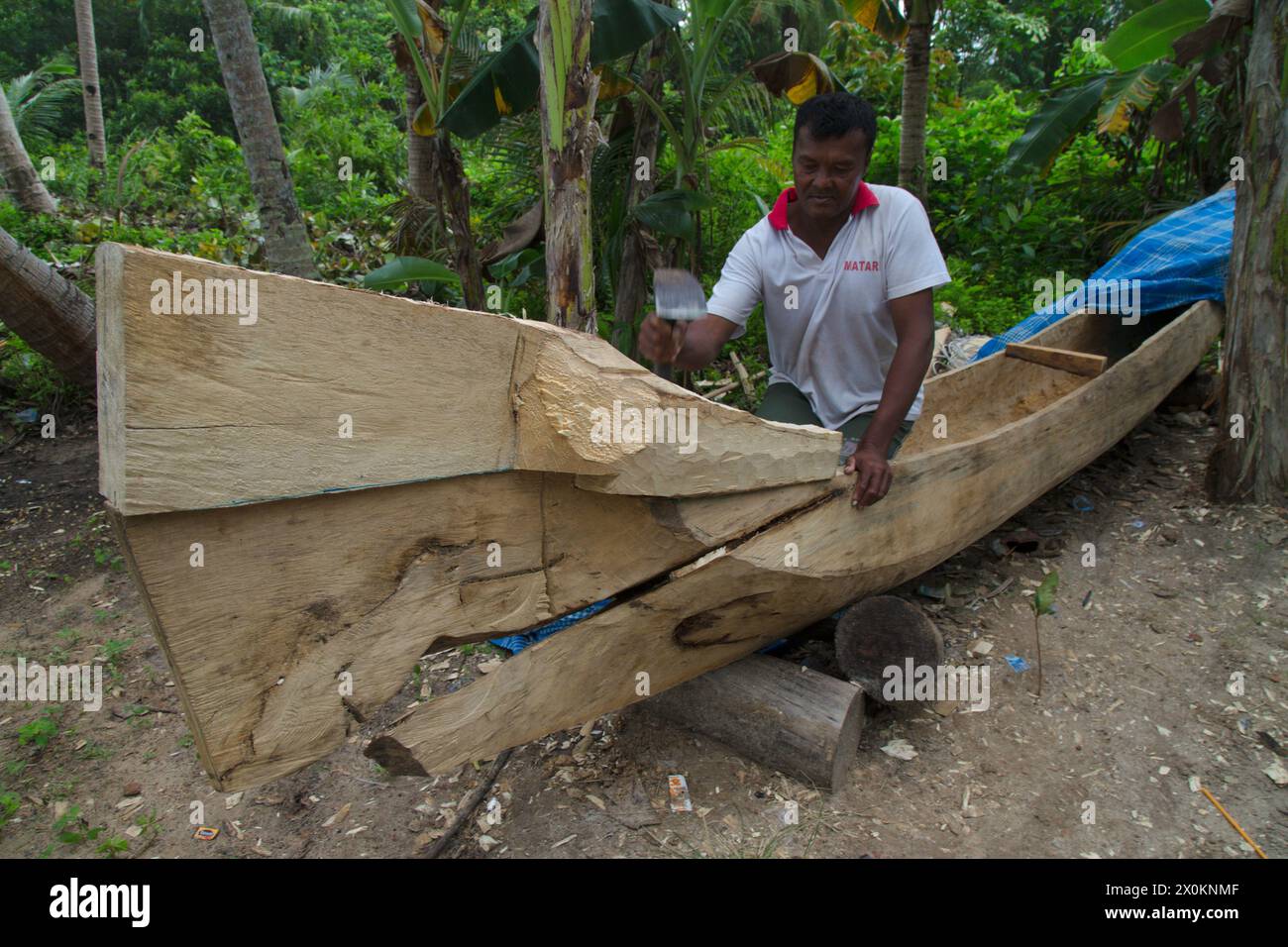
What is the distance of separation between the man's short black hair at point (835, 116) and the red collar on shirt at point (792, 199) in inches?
8.3

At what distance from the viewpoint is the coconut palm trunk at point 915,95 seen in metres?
5.70

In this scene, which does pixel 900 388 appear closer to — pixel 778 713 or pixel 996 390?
pixel 778 713

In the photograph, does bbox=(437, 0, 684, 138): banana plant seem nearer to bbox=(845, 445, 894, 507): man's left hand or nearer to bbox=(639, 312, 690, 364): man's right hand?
bbox=(639, 312, 690, 364): man's right hand

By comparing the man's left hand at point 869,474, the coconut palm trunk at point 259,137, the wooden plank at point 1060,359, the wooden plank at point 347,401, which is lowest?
the man's left hand at point 869,474

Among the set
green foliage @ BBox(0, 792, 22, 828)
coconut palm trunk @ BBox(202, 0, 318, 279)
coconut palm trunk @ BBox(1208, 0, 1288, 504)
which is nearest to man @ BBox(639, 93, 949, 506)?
coconut palm trunk @ BBox(1208, 0, 1288, 504)

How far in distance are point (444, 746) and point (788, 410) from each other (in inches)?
68.0

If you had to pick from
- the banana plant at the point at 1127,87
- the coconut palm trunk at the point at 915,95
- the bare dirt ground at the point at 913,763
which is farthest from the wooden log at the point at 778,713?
the coconut palm trunk at the point at 915,95

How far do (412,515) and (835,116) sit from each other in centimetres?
169

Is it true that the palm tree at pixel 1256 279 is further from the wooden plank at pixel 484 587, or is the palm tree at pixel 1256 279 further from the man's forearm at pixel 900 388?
the man's forearm at pixel 900 388

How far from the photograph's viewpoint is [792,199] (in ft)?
9.15

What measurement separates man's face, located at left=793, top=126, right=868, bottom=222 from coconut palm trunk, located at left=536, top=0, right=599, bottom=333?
102 centimetres

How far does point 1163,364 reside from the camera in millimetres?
3945

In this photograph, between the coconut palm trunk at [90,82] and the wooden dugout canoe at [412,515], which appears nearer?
the wooden dugout canoe at [412,515]

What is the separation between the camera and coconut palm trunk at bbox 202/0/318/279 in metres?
4.18
